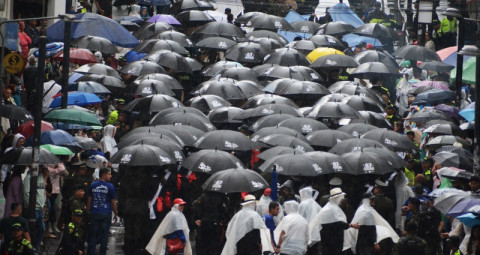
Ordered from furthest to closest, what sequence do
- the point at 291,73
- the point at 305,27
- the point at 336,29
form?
the point at 305,27
the point at 336,29
the point at 291,73

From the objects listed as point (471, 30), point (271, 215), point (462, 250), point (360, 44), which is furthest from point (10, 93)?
point (471, 30)

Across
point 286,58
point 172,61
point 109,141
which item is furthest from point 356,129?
point 172,61

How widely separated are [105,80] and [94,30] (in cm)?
199

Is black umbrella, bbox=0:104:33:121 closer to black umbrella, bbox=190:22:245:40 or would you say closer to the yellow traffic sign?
the yellow traffic sign

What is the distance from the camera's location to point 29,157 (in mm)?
23188

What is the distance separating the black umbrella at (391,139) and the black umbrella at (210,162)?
393 cm

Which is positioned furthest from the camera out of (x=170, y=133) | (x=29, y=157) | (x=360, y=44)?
(x=360, y=44)

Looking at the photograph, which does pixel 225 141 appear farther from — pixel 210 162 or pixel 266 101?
pixel 266 101

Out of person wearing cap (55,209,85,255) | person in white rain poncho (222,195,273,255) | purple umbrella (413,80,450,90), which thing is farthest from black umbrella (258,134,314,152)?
purple umbrella (413,80,450,90)

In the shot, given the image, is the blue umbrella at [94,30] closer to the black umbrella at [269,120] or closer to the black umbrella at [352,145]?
the black umbrella at [269,120]

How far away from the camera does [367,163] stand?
2522 cm

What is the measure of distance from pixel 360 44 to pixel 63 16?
19.3 metres

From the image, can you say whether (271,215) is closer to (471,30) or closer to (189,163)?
(189,163)

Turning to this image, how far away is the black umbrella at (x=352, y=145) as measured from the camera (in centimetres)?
2638
